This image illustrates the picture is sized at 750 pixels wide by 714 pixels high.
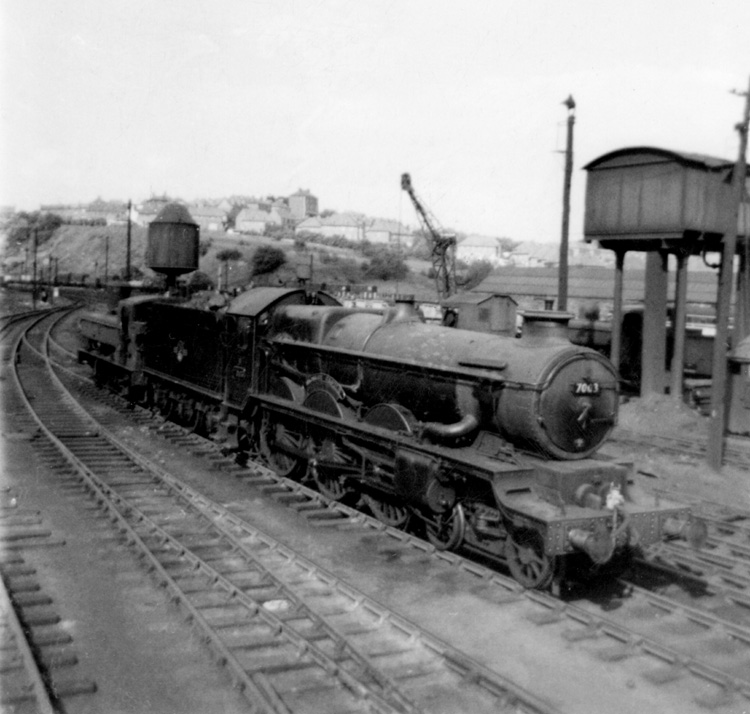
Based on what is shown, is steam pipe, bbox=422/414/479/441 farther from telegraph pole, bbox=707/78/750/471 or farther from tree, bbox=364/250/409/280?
tree, bbox=364/250/409/280

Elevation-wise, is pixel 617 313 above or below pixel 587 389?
above

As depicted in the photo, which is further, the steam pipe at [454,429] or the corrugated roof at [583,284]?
the corrugated roof at [583,284]

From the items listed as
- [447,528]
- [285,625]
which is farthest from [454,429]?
[285,625]

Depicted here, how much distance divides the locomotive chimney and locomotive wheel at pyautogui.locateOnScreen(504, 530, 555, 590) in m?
2.10

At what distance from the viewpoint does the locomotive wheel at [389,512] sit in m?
10.4

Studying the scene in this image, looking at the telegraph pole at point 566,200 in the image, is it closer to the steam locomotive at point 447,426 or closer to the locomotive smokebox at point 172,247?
the steam locomotive at point 447,426

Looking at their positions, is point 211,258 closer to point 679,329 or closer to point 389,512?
point 679,329

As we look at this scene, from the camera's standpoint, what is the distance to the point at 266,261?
86438 mm

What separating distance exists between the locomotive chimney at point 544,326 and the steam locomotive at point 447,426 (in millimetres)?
16

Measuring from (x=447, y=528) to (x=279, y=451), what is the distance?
14.5 ft

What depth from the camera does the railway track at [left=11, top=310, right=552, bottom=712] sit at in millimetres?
6039

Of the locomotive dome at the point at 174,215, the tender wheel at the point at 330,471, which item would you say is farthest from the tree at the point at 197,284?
the tender wheel at the point at 330,471

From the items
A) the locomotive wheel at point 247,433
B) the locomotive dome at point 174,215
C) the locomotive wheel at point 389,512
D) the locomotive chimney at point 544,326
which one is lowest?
the locomotive wheel at point 389,512

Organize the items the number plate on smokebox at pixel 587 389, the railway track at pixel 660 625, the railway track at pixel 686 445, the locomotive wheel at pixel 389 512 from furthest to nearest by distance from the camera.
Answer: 1. the railway track at pixel 686 445
2. the locomotive wheel at pixel 389 512
3. the number plate on smokebox at pixel 587 389
4. the railway track at pixel 660 625
